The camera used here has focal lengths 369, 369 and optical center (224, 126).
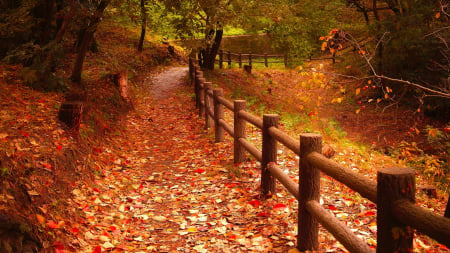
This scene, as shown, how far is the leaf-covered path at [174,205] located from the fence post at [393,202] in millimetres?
1881

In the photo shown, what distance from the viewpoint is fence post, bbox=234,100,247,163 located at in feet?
23.7

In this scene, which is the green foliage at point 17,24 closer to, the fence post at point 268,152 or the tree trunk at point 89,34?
the tree trunk at point 89,34

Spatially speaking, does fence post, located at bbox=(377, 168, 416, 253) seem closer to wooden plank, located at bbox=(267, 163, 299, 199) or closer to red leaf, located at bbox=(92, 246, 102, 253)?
wooden plank, located at bbox=(267, 163, 299, 199)

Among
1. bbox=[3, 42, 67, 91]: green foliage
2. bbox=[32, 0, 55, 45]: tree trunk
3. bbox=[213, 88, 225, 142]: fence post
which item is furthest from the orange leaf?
bbox=[32, 0, 55, 45]: tree trunk

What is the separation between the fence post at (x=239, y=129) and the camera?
Result: 23.7 feet

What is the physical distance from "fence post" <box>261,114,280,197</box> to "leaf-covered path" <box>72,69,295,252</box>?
10.4 inches

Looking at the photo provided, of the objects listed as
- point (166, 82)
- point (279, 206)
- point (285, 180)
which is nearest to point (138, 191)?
point (279, 206)

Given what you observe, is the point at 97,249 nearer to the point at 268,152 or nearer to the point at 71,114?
the point at 268,152

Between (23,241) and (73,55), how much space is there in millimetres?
14660

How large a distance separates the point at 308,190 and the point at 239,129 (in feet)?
11.0

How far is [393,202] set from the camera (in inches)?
101

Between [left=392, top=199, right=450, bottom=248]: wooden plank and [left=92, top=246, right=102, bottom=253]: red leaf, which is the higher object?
[left=392, top=199, right=450, bottom=248]: wooden plank

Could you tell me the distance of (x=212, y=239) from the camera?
4.82 meters

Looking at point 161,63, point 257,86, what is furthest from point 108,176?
point 161,63
